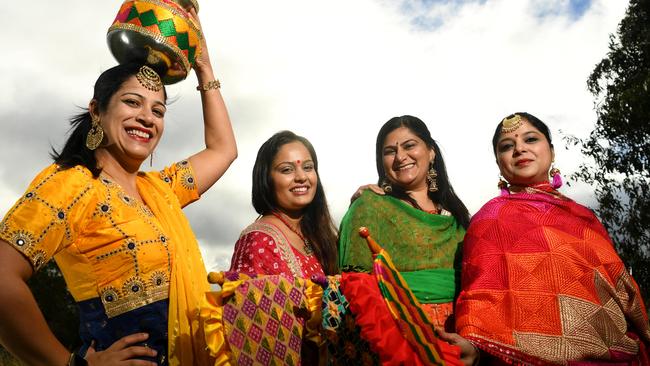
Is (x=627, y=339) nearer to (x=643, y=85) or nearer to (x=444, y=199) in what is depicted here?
(x=444, y=199)

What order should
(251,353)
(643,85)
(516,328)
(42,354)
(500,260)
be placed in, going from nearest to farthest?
1. (42,354)
2. (251,353)
3. (516,328)
4. (500,260)
5. (643,85)

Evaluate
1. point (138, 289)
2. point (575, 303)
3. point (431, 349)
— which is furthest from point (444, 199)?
point (138, 289)

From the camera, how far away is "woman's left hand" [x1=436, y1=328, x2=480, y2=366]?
121 inches

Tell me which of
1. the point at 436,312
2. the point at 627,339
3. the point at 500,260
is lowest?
the point at 627,339

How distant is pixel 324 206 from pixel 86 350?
91.9 inches

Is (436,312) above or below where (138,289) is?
below

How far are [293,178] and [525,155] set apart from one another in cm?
176

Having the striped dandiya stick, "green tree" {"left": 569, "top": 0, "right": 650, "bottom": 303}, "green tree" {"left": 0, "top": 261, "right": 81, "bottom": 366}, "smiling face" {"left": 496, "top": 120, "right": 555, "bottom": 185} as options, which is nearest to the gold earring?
"smiling face" {"left": 496, "top": 120, "right": 555, "bottom": 185}

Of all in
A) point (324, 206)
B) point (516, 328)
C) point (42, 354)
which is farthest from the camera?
point (324, 206)

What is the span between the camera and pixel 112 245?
8.98 feet

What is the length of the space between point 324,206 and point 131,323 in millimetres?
2156

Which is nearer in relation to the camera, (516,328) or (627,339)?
(516,328)

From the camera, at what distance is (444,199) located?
185 inches

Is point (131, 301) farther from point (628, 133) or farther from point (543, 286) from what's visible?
point (628, 133)
